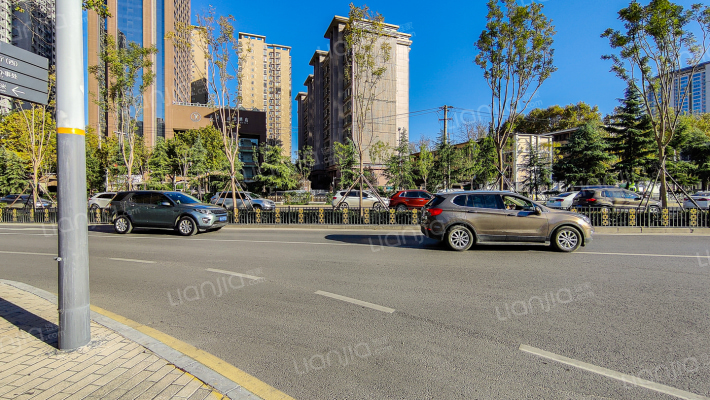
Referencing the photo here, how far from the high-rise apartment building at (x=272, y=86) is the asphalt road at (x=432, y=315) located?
117 metres

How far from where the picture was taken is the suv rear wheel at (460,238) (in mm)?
9000

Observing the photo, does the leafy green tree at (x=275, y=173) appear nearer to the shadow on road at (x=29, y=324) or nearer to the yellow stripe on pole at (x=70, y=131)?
the shadow on road at (x=29, y=324)

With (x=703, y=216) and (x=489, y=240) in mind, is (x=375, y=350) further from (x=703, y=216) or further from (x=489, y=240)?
(x=703, y=216)

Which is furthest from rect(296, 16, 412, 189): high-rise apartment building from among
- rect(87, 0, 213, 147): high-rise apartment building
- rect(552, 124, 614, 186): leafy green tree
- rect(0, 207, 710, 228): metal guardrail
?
rect(0, 207, 710, 228): metal guardrail

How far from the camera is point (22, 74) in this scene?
379 cm

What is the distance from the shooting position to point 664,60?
14.5 m

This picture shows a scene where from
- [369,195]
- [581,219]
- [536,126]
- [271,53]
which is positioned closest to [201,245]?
[581,219]

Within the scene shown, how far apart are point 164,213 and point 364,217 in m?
8.05

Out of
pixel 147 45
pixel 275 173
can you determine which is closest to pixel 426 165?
pixel 275 173

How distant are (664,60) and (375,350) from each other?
18.3 metres

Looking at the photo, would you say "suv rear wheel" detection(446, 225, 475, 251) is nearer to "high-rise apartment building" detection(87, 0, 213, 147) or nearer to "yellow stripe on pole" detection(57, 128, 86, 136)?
"yellow stripe on pole" detection(57, 128, 86, 136)

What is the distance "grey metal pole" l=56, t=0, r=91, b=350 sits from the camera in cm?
329

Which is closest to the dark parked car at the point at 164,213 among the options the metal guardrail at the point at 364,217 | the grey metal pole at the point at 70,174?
the metal guardrail at the point at 364,217

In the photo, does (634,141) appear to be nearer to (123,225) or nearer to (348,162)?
(348,162)
